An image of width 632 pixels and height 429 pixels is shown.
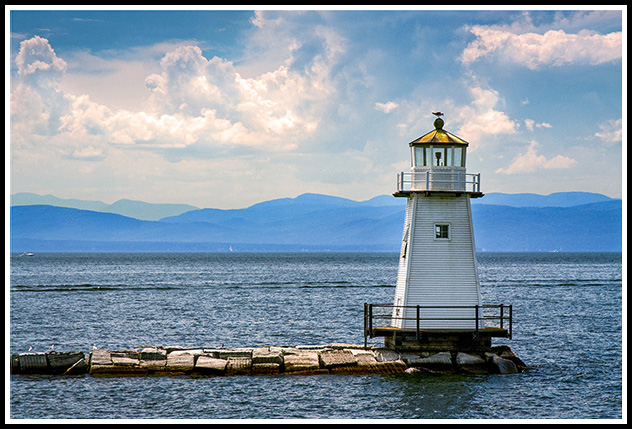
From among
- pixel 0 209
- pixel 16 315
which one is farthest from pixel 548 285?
pixel 0 209

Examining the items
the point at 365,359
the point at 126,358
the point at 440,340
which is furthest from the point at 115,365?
the point at 440,340

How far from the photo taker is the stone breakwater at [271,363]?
28.4 meters

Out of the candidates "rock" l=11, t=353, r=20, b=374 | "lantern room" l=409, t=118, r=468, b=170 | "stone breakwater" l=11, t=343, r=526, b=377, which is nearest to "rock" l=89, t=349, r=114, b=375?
"stone breakwater" l=11, t=343, r=526, b=377

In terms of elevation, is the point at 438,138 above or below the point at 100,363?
above

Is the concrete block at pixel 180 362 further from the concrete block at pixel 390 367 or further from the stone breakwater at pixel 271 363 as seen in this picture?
the concrete block at pixel 390 367

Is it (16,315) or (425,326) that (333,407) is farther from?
(16,315)

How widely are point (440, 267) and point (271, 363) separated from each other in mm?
6886

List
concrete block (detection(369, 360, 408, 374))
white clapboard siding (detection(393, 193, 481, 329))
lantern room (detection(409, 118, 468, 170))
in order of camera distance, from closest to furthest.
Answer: concrete block (detection(369, 360, 408, 374)) < white clapboard siding (detection(393, 193, 481, 329)) < lantern room (detection(409, 118, 468, 170))

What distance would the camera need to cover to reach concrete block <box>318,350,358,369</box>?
28875 mm

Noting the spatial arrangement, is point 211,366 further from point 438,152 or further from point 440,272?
point 438,152

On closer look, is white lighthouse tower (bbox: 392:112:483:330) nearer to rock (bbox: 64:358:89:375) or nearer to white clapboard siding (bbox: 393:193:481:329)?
white clapboard siding (bbox: 393:193:481:329)

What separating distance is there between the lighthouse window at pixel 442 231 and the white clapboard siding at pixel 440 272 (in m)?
0.11

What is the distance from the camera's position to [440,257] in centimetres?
2845

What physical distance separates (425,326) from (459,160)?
20.0 ft
